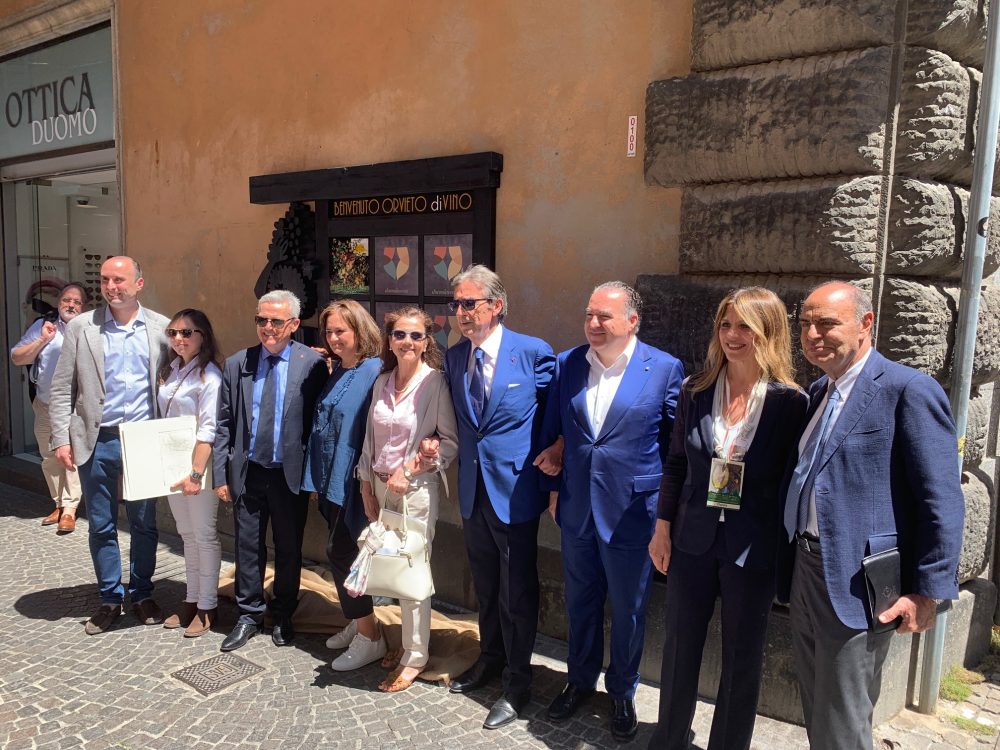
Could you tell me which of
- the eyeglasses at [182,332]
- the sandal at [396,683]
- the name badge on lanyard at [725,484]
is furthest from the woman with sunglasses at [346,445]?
the name badge on lanyard at [725,484]

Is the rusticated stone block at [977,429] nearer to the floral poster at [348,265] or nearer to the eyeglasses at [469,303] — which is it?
the eyeglasses at [469,303]

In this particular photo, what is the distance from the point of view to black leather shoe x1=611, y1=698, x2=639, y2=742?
11.0 ft

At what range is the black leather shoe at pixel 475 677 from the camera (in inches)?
148

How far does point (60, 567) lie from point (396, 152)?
3645 mm

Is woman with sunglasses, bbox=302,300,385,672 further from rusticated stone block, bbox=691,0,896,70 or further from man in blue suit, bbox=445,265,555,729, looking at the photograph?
rusticated stone block, bbox=691,0,896,70

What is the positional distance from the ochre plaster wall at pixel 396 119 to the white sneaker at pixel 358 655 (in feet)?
6.07

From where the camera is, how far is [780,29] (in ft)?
11.1

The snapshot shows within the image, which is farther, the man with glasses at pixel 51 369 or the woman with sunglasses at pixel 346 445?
the man with glasses at pixel 51 369

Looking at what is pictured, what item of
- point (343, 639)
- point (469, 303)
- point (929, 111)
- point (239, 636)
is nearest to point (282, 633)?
point (239, 636)

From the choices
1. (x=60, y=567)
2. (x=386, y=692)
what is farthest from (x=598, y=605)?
(x=60, y=567)

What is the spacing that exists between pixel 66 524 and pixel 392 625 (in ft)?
11.4

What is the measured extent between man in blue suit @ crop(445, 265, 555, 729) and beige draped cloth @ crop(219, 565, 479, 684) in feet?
1.24

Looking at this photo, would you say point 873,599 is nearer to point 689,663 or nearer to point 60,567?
point 689,663

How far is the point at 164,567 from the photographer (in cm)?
549
